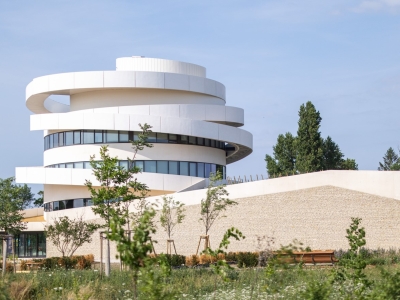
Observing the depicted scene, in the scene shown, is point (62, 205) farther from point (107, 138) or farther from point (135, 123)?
point (135, 123)

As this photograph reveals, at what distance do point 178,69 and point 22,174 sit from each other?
11409 millimetres

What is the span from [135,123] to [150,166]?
2.78 m

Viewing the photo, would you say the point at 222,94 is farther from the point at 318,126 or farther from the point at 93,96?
the point at 318,126

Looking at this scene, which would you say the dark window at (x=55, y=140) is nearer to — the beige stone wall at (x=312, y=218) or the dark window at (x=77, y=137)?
the dark window at (x=77, y=137)

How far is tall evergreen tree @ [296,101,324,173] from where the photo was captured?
192ft

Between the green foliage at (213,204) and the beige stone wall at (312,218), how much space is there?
2.56ft

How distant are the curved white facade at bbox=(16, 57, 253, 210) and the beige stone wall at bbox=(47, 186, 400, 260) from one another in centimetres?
622

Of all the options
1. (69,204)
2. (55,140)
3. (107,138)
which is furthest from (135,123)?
(69,204)

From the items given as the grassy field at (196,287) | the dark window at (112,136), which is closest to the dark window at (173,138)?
the dark window at (112,136)

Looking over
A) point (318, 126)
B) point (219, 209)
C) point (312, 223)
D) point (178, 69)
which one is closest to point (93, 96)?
point (178, 69)

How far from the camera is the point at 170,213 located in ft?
125

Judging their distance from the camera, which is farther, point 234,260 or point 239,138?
point 239,138

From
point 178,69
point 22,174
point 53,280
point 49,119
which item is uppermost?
point 178,69

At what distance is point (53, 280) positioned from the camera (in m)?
18.3
